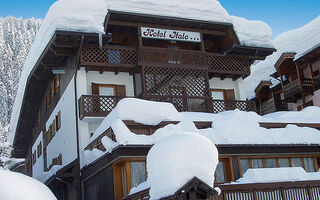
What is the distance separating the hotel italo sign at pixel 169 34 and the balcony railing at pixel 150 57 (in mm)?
772

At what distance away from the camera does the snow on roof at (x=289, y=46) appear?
28.9 meters

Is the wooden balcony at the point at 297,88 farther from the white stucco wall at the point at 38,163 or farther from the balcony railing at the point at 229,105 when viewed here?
the white stucco wall at the point at 38,163

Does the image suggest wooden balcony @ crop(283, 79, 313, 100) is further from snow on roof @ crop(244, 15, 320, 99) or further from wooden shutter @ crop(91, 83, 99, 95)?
wooden shutter @ crop(91, 83, 99, 95)

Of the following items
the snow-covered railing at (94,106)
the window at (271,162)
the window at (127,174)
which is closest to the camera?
the window at (127,174)

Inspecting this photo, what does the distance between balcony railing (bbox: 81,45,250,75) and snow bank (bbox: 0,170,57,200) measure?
33.3ft

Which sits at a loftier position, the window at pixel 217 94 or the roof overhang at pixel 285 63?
the roof overhang at pixel 285 63

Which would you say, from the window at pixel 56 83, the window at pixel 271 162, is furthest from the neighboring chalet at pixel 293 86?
the window at pixel 56 83

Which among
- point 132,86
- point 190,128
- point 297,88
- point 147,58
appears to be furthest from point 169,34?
point 297,88

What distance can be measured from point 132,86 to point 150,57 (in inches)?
64.0

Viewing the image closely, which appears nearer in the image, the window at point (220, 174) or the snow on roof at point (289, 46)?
the window at point (220, 174)

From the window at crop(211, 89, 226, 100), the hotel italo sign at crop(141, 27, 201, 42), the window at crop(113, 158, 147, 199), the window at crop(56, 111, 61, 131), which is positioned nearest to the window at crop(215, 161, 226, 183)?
the window at crop(113, 158, 147, 199)

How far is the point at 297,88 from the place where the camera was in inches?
1124

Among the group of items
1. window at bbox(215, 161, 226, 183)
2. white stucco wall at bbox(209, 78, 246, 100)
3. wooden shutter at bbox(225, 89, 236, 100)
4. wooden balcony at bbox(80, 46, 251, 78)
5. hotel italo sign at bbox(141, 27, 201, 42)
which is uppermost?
hotel italo sign at bbox(141, 27, 201, 42)

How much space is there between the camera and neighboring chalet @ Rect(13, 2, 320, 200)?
16359 millimetres
